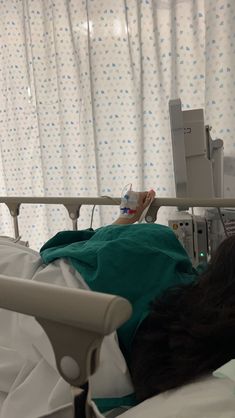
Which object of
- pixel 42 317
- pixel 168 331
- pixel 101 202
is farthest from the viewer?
pixel 101 202

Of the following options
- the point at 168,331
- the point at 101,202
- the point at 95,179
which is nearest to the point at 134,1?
the point at 95,179

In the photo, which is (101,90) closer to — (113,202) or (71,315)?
(113,202)

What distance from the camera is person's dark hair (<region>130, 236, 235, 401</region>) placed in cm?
62

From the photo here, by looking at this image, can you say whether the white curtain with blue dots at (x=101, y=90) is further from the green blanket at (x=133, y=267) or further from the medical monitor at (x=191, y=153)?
the green blanket at (x=133, y=267)

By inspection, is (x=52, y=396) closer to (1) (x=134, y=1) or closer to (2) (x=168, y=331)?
(2) (x=168, y=331)

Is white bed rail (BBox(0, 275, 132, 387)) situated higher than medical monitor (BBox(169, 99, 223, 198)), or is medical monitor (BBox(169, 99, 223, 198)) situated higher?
medical monitor (BBox(169, 99, 223, 198))

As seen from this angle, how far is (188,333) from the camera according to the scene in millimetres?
632

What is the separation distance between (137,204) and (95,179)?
98cm

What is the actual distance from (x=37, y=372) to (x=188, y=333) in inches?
11.7

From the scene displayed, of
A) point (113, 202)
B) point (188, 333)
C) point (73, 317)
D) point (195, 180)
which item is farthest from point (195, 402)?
point (195, 180)

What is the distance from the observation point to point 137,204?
131cm

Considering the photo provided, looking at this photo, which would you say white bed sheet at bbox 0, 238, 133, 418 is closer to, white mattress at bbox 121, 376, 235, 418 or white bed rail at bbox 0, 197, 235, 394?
white mattress at bbox 121, 376, 235, 418

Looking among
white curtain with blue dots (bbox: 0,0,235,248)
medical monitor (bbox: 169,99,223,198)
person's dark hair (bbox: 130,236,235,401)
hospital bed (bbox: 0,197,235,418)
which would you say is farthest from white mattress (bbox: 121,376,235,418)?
white curtain with blue dots (bbox: 0,0,235,248)

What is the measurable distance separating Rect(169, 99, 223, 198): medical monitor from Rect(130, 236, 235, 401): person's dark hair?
67 cm
